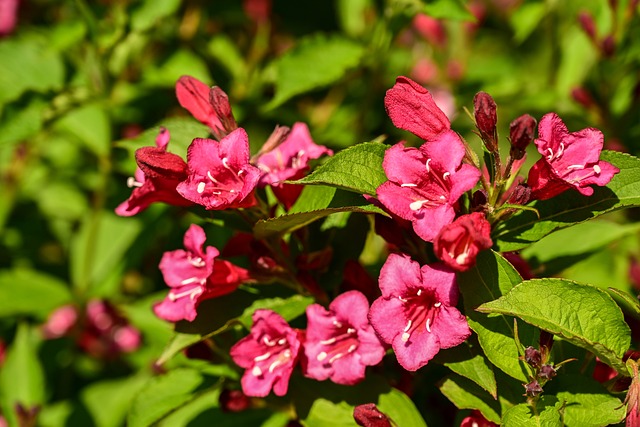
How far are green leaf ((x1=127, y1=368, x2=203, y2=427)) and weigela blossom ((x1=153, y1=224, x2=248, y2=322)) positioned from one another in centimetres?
26

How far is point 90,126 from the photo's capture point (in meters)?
2.77

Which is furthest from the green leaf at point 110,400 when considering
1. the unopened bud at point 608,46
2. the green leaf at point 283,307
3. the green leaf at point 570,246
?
the unopened bud at point 608,46

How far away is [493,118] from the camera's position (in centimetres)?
142

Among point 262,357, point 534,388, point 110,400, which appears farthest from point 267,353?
point 110,400

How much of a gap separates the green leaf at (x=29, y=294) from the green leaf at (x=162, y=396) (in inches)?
39.4

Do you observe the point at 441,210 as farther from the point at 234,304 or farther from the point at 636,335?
the point at 636,335

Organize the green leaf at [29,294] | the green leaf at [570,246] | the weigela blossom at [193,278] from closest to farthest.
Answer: the weigela blossom at [193,278] → the green leaf at [570,246] → the green leaf at [29,294]

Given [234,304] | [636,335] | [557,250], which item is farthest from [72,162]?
[636,335]

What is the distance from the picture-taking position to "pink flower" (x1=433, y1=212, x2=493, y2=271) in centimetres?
133

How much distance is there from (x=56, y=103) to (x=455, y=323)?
1681 mm

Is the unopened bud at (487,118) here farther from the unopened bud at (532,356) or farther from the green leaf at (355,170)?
the unopened bud at (532,356)

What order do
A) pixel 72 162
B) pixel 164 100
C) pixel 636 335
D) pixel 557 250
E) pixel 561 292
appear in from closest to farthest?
pixel 561 292
pixel 557 250
pixel 636 335
pixel 164 100
pixel 72 162

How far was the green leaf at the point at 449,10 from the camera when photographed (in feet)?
7.24

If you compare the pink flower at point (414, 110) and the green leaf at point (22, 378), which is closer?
the pink flower at point (414, 110)
